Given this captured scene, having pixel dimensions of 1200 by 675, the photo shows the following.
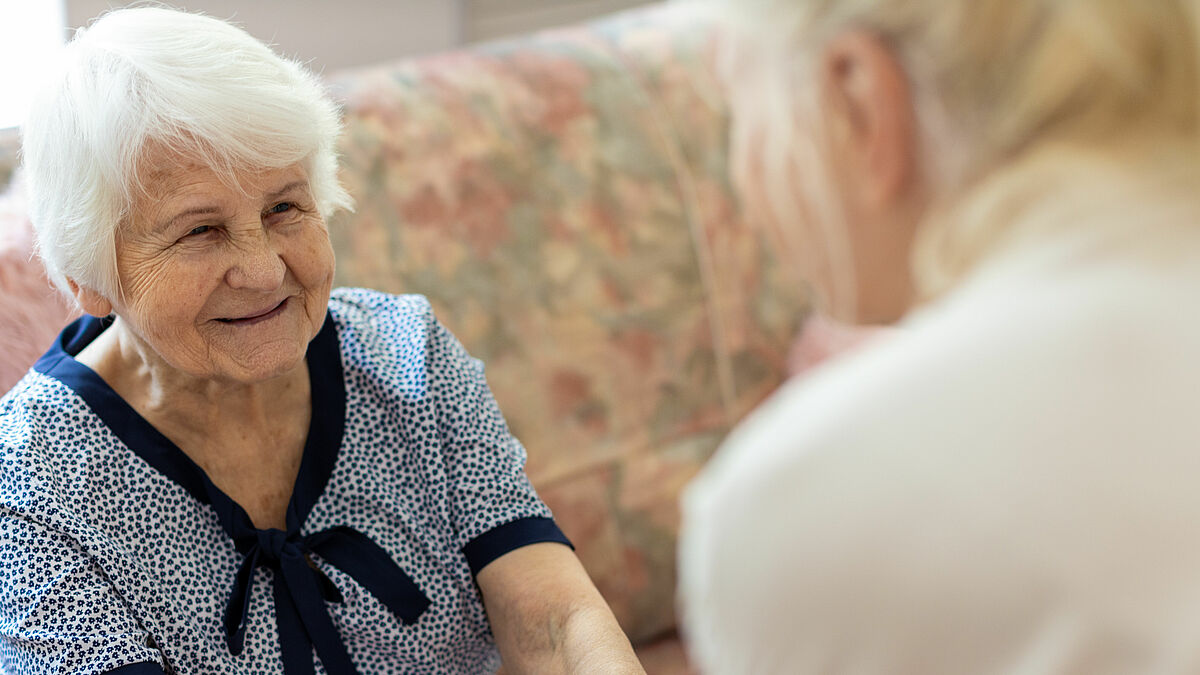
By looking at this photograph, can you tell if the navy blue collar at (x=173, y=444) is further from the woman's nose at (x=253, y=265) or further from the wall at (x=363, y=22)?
the wall at (x=363, y=22)

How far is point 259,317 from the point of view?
139cm

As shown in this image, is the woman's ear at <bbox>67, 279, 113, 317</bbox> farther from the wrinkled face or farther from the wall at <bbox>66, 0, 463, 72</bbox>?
the wall at <bbox>66, 0, 463, 72</bbox>

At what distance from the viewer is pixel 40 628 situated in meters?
1.26

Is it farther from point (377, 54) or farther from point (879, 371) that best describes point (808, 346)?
point (879, 371)

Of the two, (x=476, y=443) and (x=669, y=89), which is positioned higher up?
(x=669, y=89)

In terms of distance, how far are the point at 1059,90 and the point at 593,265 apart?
1471 millimetres

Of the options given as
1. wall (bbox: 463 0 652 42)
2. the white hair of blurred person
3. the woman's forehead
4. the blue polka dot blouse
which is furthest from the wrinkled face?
wall (bbox: 463 0 652 42)

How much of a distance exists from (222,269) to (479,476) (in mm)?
411

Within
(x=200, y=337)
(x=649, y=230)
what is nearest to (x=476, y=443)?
(x=200, y=337)

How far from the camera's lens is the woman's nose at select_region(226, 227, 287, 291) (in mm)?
1356

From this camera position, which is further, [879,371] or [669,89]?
[669,89]

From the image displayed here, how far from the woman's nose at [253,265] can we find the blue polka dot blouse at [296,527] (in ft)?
0.67

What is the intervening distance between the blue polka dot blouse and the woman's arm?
0.08 ft

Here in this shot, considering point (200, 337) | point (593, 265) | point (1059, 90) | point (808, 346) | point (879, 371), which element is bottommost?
point (808, 346)
